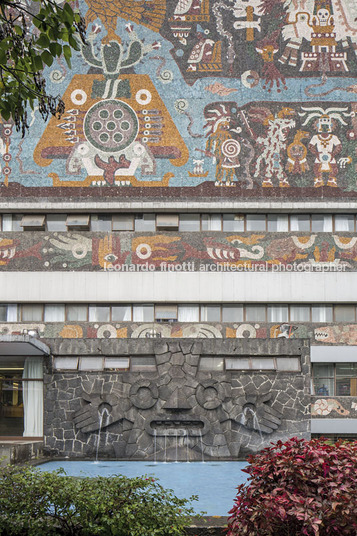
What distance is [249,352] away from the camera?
65.0ft

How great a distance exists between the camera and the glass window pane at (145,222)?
2358cm

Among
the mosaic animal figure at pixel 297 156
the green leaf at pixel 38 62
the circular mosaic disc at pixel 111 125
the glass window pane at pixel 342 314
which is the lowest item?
the glass window pane at pixel 342 314

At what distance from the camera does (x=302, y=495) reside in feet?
18.9

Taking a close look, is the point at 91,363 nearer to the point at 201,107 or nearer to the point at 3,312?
the point at 3,312

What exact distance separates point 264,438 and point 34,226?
33.4ft

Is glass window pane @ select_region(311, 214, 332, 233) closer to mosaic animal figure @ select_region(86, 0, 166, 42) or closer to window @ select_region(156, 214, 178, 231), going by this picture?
window @ select_region(156, 214, 178, 231)

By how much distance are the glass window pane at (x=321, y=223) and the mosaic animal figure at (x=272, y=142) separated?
1.50 meters

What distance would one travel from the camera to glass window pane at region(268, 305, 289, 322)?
76.2 ft

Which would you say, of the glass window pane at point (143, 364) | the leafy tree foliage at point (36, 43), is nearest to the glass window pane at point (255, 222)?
the glass window pane at point (143, 364)

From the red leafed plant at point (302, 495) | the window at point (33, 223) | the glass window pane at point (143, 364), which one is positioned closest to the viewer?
the red leafed plant at point (302, 495)

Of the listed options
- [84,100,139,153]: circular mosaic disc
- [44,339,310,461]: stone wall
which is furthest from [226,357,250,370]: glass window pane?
[84,100,139,153]: circular mosaic disc

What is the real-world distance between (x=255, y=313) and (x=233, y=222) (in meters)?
3.06

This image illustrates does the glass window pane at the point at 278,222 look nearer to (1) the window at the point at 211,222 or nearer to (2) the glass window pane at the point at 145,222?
(1) the window at the point at 211,222

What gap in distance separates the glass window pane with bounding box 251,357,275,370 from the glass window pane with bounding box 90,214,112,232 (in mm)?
6939
